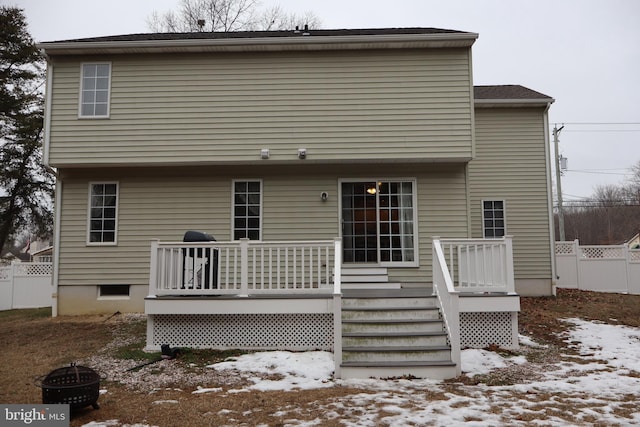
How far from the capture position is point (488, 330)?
269 inches

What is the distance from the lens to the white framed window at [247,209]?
9523 mm

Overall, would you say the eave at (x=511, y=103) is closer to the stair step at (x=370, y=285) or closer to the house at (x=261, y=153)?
the house at (x=261, y=153)

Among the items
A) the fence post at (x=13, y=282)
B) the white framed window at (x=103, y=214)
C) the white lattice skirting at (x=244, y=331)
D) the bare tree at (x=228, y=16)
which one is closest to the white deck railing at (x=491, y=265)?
the white lattice skirting at (x=244, y=331)

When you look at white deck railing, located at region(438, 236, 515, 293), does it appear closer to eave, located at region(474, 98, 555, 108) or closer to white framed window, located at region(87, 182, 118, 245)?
eave, located at region(474, 98, 555, 108)

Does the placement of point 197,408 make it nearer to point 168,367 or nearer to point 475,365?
point 168,367

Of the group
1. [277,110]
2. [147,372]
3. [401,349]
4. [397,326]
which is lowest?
[147,372]

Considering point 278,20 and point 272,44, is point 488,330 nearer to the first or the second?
point 272,44

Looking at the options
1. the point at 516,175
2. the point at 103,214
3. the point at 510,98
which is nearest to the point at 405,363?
the point at 103,214

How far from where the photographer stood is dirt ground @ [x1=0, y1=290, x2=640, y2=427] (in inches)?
174

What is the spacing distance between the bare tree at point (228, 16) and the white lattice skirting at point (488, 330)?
1799 centimetres

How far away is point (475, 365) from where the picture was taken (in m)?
6.04

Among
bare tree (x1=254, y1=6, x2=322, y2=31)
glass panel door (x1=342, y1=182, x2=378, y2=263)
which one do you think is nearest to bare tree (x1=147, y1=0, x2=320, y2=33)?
bare tree (x1=254, y1=6, x2=322, y2=31)

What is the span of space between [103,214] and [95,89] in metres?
2.69

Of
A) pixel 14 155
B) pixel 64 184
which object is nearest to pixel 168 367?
pixel 64 184
